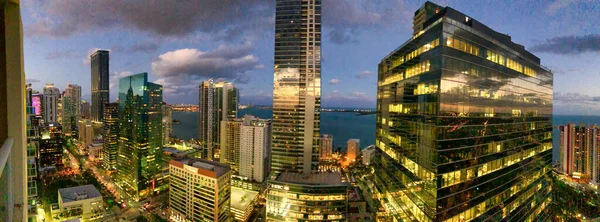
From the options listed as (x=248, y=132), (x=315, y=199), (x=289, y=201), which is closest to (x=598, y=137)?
(x=315, y=199)

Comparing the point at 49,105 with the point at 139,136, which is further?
the point at 49,105

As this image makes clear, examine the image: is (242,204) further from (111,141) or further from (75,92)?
(75,92)

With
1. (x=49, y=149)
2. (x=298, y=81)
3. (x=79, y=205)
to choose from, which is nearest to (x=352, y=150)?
(x=298, y=81)

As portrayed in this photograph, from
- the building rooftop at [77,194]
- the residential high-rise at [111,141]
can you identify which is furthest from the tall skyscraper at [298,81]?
the residential high-rise at [111,141]

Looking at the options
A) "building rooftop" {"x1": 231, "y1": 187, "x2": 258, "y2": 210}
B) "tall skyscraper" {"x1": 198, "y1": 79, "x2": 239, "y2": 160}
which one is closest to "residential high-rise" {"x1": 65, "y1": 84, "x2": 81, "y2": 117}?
"tall skyscraper" {"x1": 198, "y1": 79, "x2": 239, "y2": 160}

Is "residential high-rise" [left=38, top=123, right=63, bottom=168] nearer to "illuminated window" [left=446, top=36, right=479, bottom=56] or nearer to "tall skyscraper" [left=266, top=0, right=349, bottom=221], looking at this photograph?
"tall skyscraper" [left=266, top=0, right=349, bottom=221]

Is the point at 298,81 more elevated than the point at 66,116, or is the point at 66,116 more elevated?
the point at 298,81
